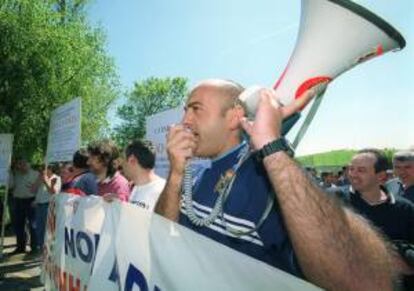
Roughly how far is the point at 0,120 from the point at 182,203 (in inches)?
622

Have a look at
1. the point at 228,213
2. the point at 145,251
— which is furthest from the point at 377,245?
the point at 145,251

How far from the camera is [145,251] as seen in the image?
92.7 inches

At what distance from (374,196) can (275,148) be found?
278cm

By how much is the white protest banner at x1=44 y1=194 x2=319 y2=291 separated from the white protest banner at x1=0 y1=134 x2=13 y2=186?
621 centimetres

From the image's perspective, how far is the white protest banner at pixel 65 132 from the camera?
21.3ft

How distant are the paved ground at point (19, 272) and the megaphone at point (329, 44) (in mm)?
6404

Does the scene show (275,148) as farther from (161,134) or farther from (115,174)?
(115,174)

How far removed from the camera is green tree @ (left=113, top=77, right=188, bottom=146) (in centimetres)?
6272

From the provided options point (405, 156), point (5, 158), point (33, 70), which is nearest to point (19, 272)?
point (5, 158)

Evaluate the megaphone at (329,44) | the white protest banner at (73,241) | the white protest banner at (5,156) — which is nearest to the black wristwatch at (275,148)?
the megaphone at (329,44)

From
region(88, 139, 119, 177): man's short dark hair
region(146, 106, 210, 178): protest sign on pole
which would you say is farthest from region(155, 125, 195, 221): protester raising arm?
region(88, 139, 119, 177): man's short dark hair

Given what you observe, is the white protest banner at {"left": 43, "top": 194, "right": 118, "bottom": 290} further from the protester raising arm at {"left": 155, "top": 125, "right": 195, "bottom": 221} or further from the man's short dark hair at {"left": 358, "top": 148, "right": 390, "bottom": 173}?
the man's short dark hair at {"left": 358, "top": 148, "right": 390, "bottom": 173}

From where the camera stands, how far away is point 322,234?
1.53 m

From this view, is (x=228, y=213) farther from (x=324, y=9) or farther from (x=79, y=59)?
(x=79, y=59)
